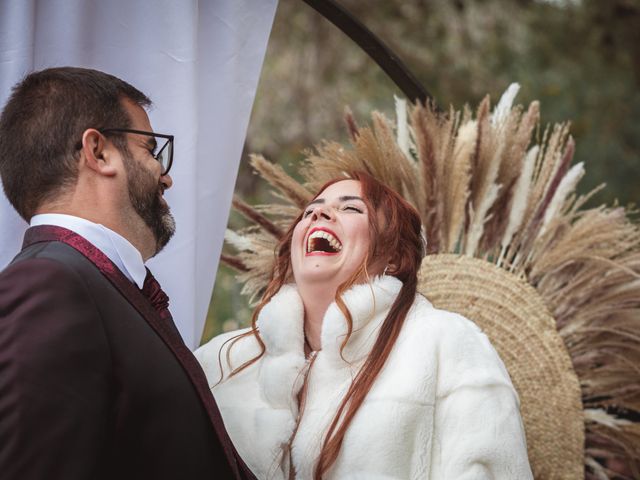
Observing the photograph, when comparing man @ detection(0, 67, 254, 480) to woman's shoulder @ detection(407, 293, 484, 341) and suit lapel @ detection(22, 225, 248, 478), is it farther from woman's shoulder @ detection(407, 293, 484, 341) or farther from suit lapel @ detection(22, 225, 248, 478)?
woman's shoulder @ detection(407, 293, 484, 341)

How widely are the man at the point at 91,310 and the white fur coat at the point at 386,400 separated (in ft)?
0.73

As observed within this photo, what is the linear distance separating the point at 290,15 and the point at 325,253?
464 cm

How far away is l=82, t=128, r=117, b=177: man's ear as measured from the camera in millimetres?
1919

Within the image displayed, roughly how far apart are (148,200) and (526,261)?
1373 millimetres

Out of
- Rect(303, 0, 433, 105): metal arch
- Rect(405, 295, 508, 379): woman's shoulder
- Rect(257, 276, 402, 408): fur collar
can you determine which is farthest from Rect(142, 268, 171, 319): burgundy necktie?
Rect(303, 0, 433, 105): metal arch

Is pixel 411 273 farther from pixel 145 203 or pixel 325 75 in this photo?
pixel 325 75

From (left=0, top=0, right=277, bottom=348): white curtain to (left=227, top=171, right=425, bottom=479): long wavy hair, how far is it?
255mm

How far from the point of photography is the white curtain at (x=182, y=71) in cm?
236

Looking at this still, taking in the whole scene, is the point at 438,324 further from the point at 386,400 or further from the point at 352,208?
the point at 352,208

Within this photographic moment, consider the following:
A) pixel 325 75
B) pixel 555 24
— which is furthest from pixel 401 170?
pixel 325 75

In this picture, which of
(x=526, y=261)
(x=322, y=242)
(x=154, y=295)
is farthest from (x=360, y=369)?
(x=526, y=261)

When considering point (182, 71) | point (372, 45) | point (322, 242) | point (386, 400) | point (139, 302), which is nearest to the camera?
point (139, 302)

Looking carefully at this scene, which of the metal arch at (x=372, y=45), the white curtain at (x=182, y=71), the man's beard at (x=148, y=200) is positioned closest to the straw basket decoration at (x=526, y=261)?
the metal arch at (x=372, y=45)

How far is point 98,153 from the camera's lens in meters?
1.95
